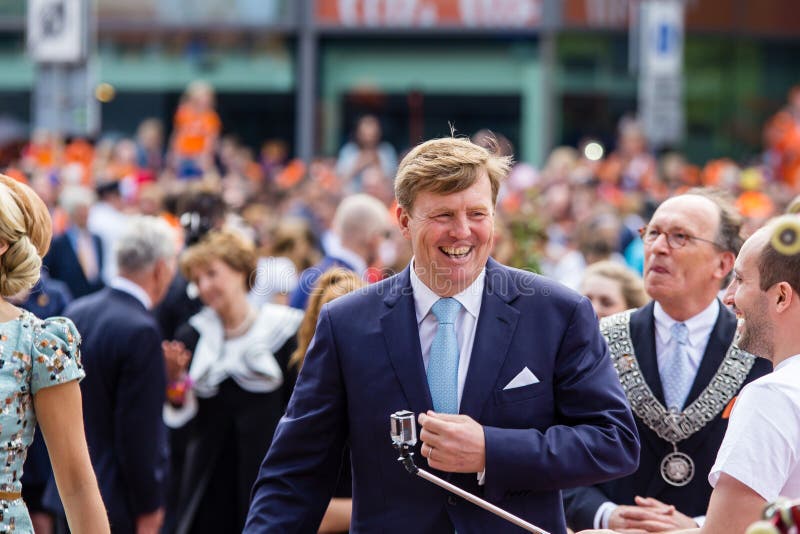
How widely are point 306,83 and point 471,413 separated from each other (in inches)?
787

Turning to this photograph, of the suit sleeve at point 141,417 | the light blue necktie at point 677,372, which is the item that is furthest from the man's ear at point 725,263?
the suit sleeve at point 141,417

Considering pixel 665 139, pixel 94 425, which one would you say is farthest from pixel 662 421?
pixel 665 139

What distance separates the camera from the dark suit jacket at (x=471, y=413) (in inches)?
152

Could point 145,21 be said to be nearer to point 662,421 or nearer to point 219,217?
point 219,217

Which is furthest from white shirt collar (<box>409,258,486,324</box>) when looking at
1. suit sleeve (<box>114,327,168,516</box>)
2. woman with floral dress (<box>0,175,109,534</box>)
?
suit sleeve (<box>114,327,168,516</box>)

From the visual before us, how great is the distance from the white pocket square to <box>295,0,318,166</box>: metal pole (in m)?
19.5

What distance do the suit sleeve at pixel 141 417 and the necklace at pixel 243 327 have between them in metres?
0.85

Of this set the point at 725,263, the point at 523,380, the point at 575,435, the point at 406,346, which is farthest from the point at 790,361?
the point at 725,263

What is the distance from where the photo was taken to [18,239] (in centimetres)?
398

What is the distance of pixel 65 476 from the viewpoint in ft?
13.0

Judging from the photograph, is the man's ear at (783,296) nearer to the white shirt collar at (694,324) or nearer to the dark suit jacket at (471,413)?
the dark suit jacket at (471,413)

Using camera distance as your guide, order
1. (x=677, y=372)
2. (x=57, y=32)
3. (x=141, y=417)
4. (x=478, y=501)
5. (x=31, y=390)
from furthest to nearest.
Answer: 1. (x=57, y=32)
2. (x=141, y=417)
3. (x=677, y=372)
4. (x=31, y=390)
5. (x=478, y=501)

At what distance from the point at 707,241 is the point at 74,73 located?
21.5ft

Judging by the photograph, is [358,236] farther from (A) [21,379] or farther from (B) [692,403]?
(A) [21,379]
